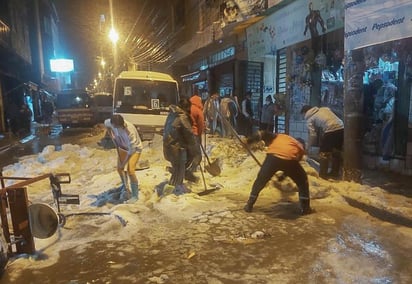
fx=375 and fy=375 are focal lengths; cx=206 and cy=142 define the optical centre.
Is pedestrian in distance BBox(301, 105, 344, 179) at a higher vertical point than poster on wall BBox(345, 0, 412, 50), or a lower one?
lower

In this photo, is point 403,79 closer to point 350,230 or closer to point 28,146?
point 350,230

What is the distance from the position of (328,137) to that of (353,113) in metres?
1.03

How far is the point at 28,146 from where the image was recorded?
53.8 ft

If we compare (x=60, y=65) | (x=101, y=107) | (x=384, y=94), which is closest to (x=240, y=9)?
(x=384, y=94)

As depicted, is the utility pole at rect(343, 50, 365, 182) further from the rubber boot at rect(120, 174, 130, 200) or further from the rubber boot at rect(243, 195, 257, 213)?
the rubber boot at rect(120, 174, 130, 200)

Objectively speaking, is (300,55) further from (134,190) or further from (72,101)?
(72,101)

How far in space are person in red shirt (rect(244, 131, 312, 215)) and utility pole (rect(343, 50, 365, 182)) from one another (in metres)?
1.64

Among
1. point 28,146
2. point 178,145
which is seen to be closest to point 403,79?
point 178,145

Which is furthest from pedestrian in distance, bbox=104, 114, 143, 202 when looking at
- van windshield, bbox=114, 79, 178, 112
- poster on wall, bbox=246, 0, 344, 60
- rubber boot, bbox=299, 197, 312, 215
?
van windshield, bbox=114, 79, 178, 112

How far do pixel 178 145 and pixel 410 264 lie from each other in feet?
13.8

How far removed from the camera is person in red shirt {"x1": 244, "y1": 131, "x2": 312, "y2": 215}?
5508 mm

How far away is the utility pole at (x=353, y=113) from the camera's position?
21.7 ft

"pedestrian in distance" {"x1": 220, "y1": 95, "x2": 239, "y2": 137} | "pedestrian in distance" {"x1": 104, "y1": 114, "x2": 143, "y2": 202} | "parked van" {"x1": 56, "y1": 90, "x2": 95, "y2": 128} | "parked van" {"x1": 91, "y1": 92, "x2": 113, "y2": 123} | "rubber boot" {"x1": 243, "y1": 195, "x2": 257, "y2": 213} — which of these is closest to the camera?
"rubber boot" {"x1": 243, "y1": 195, "x2": 257, "y2": 213}

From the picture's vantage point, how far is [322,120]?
25.1 ft
